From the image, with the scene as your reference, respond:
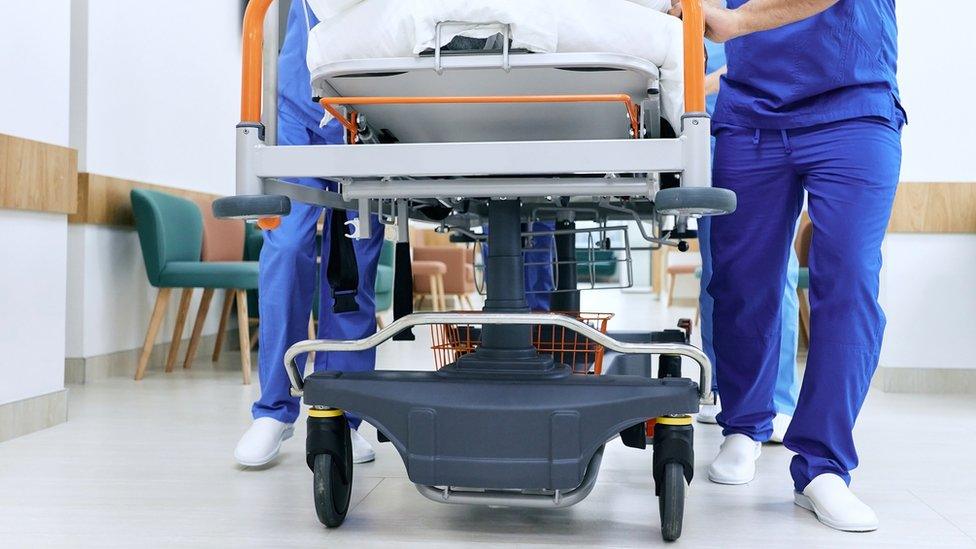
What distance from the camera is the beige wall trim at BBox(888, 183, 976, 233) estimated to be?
3098 millimetres

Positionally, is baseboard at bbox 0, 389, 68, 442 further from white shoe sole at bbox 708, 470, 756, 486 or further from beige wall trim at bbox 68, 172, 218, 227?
white shoe sole at bbox 708, 470, 756, 486

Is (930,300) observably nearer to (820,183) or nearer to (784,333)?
(784,333)

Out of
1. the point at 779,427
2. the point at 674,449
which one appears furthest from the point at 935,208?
the point at 674,449

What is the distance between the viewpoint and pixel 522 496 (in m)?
1.35

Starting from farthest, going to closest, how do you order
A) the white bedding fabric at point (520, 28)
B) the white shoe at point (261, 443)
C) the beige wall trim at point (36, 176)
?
1. the beige wall trim at point (36, 176)
2. the white shoe at point (261, 443)
3. the white bedding fabric at point (520, 28)

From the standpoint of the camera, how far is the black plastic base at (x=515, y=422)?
4.21 ft

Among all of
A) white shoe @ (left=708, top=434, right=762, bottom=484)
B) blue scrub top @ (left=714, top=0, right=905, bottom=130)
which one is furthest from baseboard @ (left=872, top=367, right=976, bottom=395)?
blue scrub top @ (left=714, top=0, right=905, bottom=130)

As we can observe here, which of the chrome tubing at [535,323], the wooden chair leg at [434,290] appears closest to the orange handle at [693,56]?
the chrome tubing at [535,323]

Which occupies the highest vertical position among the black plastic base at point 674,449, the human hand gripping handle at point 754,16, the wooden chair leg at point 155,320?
the human hand gripping handle at point 754,16

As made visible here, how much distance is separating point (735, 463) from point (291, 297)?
1.05 metres

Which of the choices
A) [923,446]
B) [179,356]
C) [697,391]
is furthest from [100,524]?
[179,356]

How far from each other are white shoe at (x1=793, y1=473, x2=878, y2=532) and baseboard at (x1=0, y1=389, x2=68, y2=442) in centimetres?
188

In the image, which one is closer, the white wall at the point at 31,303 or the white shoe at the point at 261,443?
the white shoe at the point at 261,443

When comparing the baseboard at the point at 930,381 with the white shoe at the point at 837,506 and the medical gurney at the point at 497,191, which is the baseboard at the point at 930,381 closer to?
the white shoe at the point at 837,506
